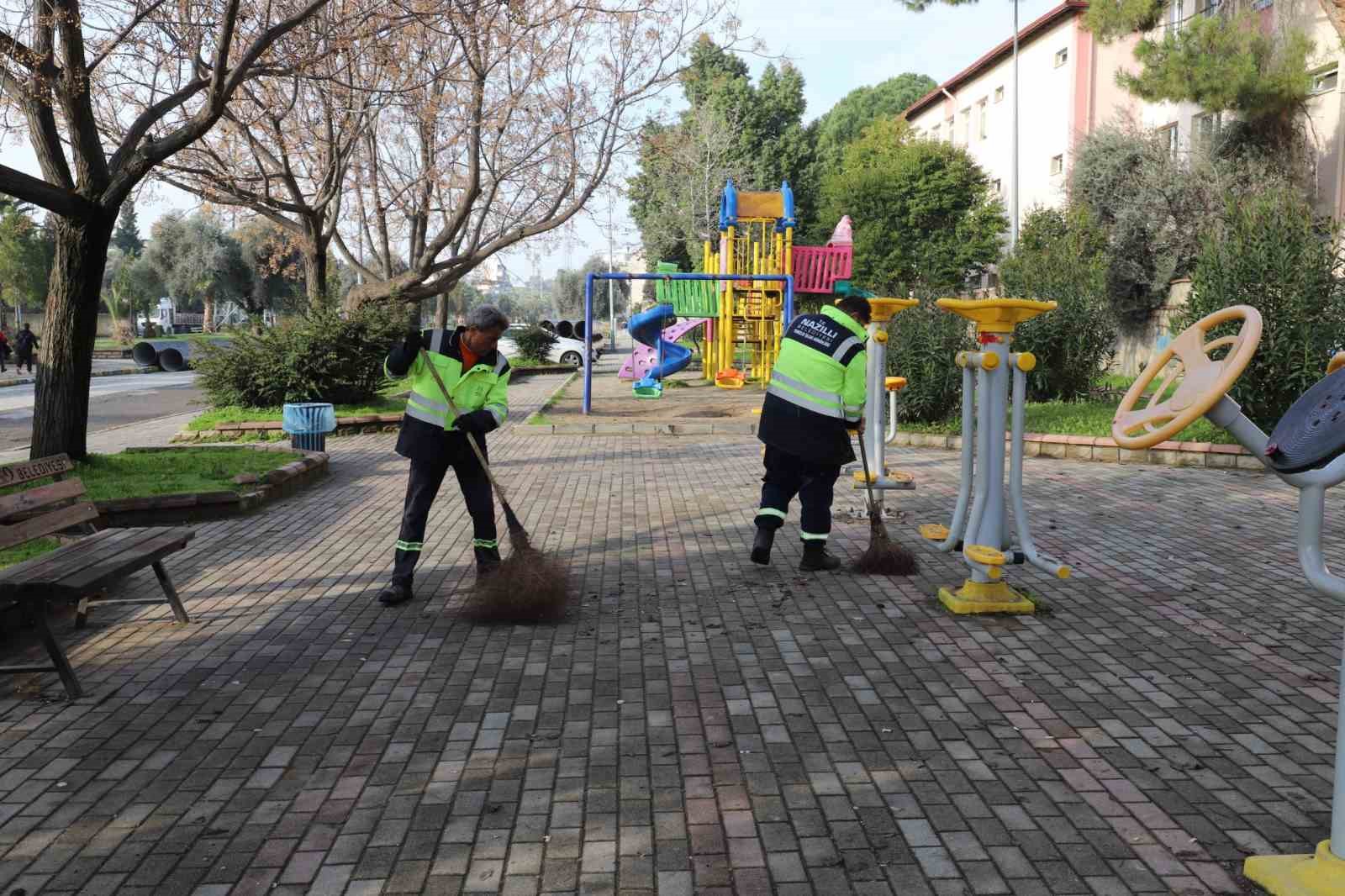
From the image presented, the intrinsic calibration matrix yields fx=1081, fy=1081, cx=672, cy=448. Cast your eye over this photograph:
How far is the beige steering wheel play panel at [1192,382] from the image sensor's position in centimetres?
288

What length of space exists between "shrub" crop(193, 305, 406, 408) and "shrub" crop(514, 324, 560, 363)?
18691 mm

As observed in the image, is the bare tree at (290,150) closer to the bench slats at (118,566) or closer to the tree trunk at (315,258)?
the tree trunk at (315,258)

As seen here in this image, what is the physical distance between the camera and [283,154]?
16641mm

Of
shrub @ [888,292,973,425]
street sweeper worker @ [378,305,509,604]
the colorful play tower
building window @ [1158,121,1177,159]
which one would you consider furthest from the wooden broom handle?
building window @ [1158,121,1177,159]

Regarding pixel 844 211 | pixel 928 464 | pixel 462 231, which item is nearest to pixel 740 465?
pixel 928 464

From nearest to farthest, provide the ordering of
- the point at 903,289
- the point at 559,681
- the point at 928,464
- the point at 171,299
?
the point at 559,681 < the point at 928,464 < the point at 903,289 < the point at 171,299

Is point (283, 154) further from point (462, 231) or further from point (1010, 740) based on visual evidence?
point (1010, 740)

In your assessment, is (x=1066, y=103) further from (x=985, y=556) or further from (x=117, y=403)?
(x=985, y=556)

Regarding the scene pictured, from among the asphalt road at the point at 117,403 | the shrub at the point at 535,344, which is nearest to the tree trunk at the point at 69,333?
the asphalt road at the point at 117,403

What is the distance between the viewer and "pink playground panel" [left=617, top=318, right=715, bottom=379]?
22322 mm

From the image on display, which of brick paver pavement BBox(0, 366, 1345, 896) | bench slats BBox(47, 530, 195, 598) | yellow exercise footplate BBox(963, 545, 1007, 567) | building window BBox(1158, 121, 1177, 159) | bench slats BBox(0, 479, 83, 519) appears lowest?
brick paver pavement BBox(0, 366, 1345, 896)

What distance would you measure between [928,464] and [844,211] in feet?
105

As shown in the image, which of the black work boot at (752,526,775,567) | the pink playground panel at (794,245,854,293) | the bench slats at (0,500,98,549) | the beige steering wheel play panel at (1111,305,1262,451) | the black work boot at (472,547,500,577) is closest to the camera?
the beige steering wheel play panel at (1111,305,1262,451)

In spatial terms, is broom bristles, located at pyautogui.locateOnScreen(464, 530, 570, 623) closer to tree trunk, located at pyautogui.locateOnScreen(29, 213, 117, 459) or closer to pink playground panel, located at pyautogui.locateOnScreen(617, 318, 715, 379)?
tree trunk, located at pyautogui.locateOnScreen(29, 213, 117, 459)
